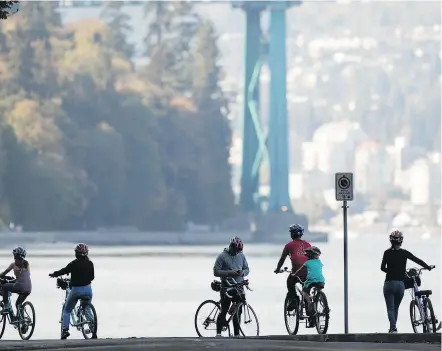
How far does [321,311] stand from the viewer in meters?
27.0

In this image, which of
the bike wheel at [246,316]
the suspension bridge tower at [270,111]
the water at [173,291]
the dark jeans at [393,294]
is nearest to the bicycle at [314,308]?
the bike wheel at [246,316]

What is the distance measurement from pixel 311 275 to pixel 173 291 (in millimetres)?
42925

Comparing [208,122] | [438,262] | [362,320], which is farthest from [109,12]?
[362,320]

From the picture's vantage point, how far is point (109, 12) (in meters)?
162

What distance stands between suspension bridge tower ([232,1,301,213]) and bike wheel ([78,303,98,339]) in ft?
381

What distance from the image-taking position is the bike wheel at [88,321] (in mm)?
27500

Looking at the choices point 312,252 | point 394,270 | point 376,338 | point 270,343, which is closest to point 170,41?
point 394,270

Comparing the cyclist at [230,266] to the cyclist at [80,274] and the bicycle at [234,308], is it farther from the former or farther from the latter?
the cyclist at [80,274]

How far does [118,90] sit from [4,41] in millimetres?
11361

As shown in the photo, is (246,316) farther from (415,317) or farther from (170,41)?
(170,41)

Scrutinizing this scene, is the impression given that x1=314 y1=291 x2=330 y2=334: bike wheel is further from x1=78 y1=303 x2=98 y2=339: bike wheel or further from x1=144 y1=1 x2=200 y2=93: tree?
x1=144 y1=1 x2=200 y2=93: tree

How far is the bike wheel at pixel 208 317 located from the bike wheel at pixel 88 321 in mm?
1508

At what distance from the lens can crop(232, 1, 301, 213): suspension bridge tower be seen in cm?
14500

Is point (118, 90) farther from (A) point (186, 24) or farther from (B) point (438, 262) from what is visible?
(B) point (438, 262)
